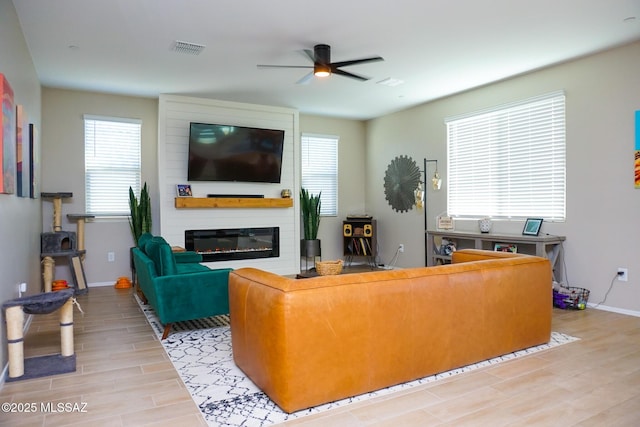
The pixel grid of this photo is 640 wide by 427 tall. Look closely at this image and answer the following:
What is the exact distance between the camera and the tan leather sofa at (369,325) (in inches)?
83.4

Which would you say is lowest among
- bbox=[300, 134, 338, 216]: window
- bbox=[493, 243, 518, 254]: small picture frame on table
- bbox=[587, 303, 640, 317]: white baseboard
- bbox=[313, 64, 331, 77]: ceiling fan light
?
bbox=[587, 303, 640, 317]: white baseboard

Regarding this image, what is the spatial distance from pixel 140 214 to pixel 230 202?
48.5 inches

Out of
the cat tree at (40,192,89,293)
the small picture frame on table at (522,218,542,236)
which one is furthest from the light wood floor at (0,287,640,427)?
the cat tree at (40,192,89,293)

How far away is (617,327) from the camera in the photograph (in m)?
3.67

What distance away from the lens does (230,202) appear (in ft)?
20.3

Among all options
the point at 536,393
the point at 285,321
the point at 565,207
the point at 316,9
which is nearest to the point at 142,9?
the point at 316,9

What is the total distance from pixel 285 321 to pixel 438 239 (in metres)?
4.29

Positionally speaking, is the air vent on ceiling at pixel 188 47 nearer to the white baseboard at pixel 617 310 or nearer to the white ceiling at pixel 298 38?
the white ceiling at pixel 298 38

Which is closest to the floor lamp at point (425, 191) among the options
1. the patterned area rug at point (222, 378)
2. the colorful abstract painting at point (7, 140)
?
the patterned area rug at point (222, 378)

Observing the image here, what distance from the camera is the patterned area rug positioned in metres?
2.15

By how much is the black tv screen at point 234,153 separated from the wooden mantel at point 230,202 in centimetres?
30

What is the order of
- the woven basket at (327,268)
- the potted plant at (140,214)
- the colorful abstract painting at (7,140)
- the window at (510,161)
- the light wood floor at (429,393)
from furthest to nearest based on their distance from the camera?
1. the potted plant at (140,214)
2. the window at (510,161)
3. the woven basket at (327,268)
4. the colorful abstract painting at (7,140)
5. the light wood floor at (429,393)

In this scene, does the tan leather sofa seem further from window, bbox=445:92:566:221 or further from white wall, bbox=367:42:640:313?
window, bbox=445:92:566:221

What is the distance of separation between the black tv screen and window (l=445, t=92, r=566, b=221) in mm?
2655
